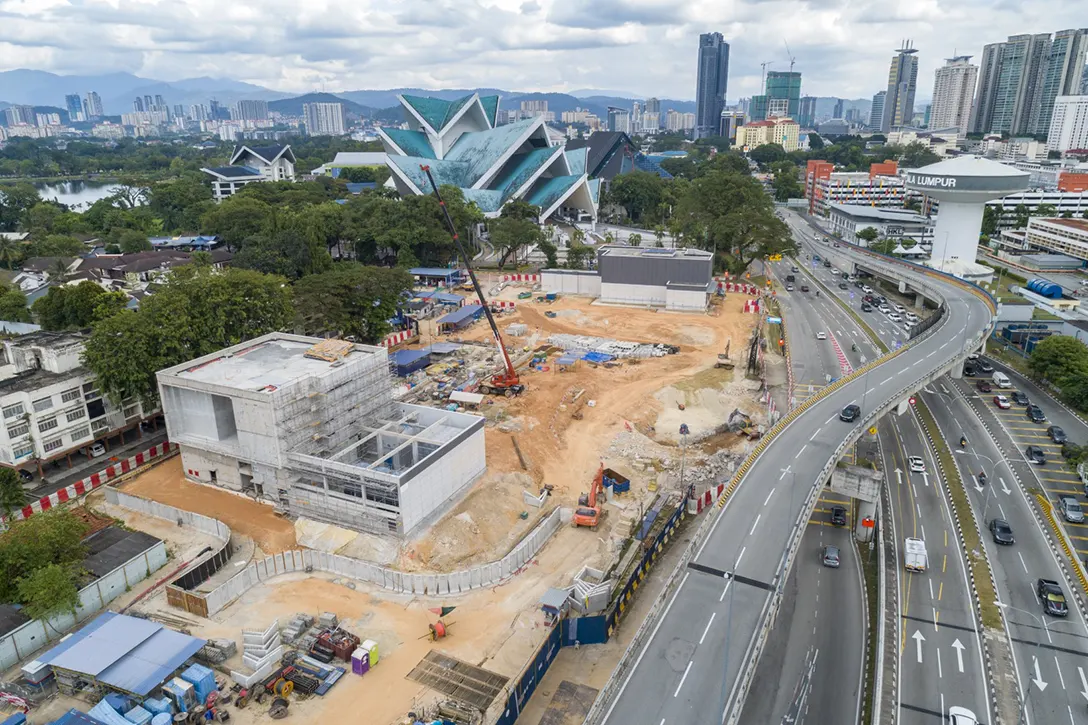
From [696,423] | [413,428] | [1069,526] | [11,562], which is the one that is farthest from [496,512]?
[1069,526]

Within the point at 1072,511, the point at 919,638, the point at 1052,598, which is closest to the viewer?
the point at 919,638

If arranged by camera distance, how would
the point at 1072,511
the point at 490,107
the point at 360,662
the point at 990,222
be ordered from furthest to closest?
the point at 490,107
the point at 990,222
the point at 1072,511
the point at 360,662

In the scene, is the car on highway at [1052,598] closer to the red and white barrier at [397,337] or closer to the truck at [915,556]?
the truck at [915,556]

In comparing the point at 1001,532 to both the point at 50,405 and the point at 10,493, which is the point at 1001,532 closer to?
the point at 10,493

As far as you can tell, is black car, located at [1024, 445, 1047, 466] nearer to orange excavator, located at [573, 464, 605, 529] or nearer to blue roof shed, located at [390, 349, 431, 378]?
orange excavator, located at [573, 464, 605, 529]

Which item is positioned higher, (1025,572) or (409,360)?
(409,360)

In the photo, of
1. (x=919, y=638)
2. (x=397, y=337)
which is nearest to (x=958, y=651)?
(x=919, y=638)

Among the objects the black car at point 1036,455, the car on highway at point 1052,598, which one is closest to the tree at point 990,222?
the black car at point 1036,455

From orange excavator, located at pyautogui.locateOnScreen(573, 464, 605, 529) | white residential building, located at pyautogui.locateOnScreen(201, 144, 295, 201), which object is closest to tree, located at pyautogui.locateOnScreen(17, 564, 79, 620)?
orange excavator, located at pyautogui.locateOnScreen(573, 464, 605, 529)
